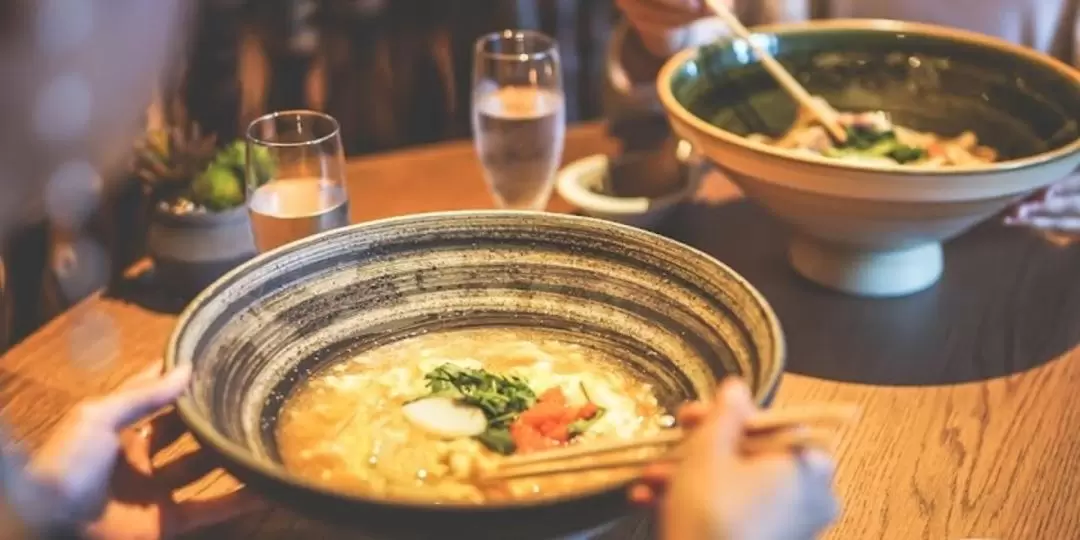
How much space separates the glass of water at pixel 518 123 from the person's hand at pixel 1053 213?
58cm

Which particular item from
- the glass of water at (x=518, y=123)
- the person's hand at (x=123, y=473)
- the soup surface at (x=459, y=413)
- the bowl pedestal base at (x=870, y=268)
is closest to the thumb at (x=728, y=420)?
the soup surface at (x=459, y=413)

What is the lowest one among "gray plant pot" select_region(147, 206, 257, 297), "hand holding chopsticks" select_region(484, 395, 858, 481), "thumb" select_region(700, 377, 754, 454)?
"gray plant pot" select_region(147, 206, 257, 297)

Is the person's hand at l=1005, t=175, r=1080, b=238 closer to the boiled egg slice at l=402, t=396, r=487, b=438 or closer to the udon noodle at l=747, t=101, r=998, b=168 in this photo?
the udon noodle at l=747, t=101, r=998, b=168

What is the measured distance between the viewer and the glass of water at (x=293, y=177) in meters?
1.12

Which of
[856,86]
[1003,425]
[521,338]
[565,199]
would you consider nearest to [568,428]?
[521,338]

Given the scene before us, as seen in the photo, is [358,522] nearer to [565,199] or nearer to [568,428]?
[568,428]

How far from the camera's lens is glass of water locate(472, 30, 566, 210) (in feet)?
4.22

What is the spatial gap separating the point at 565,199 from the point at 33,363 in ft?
2.07

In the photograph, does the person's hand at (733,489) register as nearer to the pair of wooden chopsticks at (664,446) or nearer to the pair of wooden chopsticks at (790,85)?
the pair of wooden chopsticks at (664,446)

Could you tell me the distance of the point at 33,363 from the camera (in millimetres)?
1102

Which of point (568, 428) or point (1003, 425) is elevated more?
point (568, 428)

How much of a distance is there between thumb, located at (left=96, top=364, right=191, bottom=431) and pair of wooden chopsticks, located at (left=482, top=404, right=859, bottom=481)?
23 cm

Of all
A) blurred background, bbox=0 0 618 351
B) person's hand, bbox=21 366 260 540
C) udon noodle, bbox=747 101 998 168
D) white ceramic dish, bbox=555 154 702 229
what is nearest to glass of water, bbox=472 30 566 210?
white ceramic dish, bbox=555 154 702 229

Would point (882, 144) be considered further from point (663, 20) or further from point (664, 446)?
point (664, 446)
